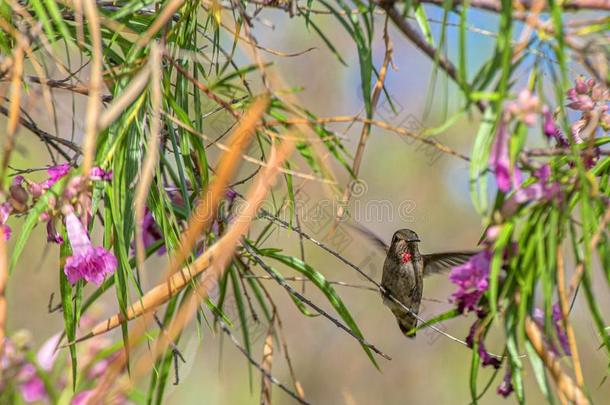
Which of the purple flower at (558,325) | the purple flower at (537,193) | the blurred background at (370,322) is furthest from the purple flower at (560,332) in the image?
the blurred background at (370,322)

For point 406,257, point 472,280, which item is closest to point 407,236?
point 406,257

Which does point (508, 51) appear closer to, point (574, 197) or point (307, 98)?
point (574, 197)

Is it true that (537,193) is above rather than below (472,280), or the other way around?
above

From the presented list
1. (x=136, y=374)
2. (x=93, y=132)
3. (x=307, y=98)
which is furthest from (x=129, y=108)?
(x=307, y=98)

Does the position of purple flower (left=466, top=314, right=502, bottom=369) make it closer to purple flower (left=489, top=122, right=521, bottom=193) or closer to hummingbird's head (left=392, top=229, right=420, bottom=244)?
purple flower (left=489, top=122, right=521, bottom=193)

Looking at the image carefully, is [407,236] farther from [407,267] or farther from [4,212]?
[4,212]

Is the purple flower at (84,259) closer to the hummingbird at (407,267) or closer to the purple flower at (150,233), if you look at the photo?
the purple flower at (150,233)
